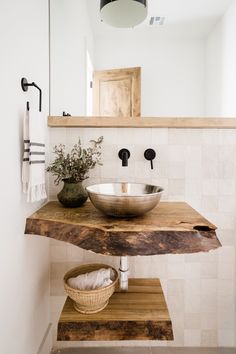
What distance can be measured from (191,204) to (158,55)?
926 millimetres

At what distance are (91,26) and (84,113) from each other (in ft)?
1.93

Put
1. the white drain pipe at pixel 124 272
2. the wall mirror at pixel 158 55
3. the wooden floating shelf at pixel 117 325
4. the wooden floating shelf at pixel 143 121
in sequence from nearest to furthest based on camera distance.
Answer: the wooden floating shelf at pixel 117 325
the white drain pipe at pixel 124 272
the wooden floating shelf at pixel 143 121
the wall mirror at pixel 158 55

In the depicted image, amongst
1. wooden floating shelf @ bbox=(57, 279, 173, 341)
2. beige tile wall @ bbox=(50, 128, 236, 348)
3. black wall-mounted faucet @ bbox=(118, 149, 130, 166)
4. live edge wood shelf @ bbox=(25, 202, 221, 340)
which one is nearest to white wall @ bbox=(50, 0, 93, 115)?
beige tile wall @ bbox=(50, 128, 236, 348)

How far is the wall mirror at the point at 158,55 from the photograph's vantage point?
1458 millimetres

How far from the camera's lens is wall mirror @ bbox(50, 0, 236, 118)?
1.46 m

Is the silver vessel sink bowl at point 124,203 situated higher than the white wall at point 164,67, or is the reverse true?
the white wall at point 164,67

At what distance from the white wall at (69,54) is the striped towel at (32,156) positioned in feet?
1.38

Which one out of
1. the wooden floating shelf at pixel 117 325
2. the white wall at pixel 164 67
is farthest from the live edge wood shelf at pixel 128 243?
the white wall at pixel 164 67

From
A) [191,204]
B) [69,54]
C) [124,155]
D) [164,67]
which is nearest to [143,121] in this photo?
[124,155]

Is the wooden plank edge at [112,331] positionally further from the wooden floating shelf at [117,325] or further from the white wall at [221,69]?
the white wall at [221,69]

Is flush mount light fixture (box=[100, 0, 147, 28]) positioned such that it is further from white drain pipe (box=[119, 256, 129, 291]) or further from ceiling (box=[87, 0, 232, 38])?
white drain pipe (box=[119, 256, 129, 291])

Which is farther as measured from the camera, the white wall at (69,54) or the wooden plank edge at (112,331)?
the white wall at (69,54)

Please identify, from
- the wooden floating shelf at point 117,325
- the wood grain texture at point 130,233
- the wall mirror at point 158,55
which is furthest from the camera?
the wall mirror at point 158,55

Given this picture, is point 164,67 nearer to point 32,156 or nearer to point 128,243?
point 32,156
